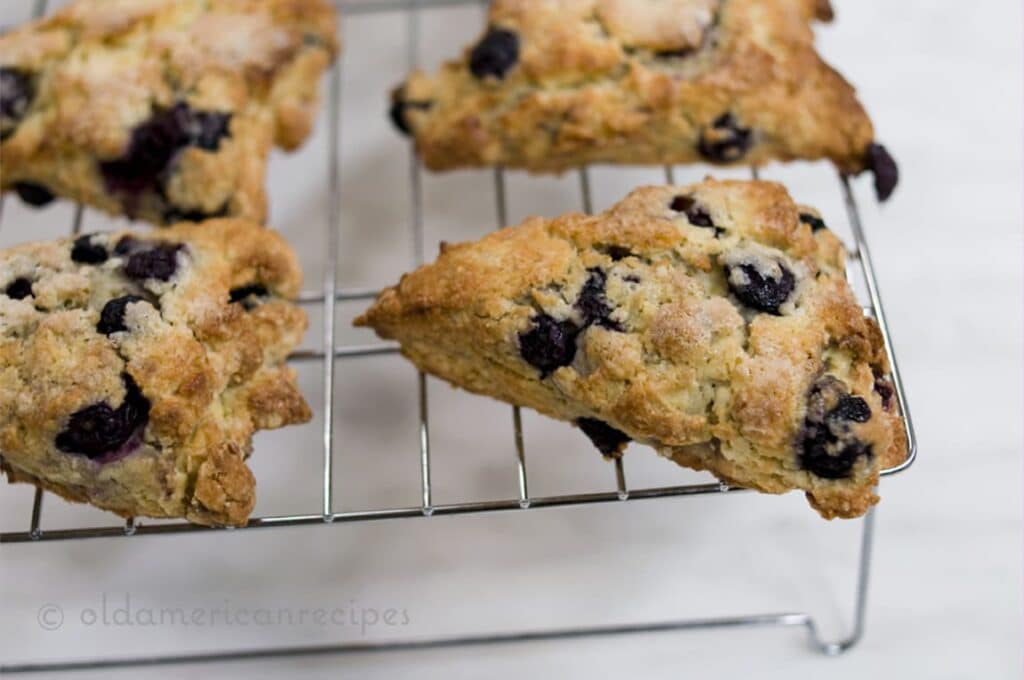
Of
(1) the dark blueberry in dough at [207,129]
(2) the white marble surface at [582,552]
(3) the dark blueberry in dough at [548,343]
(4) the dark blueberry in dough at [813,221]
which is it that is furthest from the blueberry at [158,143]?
(4) the dark blueberry in dough at [813,221]

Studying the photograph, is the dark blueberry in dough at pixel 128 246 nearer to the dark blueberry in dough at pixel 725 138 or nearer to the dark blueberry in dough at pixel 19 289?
the dark blueberry in dough at pixel 19 289

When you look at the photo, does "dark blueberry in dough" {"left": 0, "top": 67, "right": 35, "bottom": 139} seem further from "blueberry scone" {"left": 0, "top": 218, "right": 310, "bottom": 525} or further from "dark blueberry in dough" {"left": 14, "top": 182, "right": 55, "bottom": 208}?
"blueberry scone" {"left": 0, "top": 218, "right": 310, "bottom": 525}

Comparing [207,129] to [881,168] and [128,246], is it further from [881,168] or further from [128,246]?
[881,168]

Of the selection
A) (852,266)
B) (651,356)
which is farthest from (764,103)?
(651,356)

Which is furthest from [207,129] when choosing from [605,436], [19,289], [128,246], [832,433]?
[832,433]

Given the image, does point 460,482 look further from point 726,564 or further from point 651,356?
point 651,356
